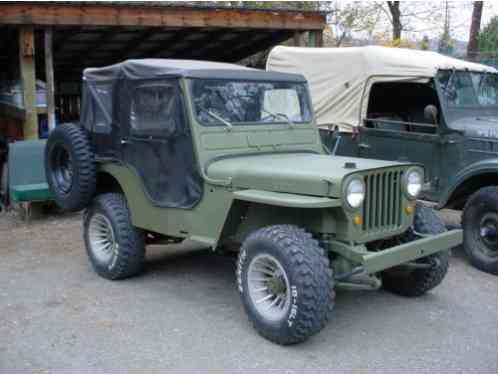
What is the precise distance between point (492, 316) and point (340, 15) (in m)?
20.0

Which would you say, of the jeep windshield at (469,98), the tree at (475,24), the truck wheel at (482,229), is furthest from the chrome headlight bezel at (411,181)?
the tree at (475,24)

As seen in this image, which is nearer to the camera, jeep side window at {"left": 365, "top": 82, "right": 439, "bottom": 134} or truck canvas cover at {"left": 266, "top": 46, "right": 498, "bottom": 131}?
truck canvas cover at {"left": 266, "top": 46, "right": 498, "bottom": 131}

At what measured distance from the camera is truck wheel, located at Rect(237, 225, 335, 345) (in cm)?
390

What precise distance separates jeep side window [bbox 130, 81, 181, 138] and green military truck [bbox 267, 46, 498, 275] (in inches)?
83.7

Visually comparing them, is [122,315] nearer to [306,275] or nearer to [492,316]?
[306,275]

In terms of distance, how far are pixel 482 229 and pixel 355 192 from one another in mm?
2614

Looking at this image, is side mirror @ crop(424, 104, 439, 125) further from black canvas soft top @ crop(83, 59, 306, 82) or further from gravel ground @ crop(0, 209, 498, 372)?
gravel ground @ crop(0, 209, 498, 372)

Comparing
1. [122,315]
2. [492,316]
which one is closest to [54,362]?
[122,315]

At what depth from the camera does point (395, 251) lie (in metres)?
4.12

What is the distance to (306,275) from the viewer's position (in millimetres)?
3889

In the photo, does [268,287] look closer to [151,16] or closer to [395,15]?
[151,16]

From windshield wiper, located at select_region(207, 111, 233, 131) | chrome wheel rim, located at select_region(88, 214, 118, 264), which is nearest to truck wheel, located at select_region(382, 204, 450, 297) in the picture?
windshield wiper, located at select_region(207, 111, 233, 131)

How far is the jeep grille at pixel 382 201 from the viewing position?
167 inches

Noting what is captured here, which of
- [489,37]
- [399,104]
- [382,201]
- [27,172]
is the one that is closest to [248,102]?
[382,201]
